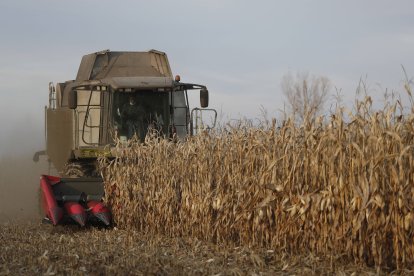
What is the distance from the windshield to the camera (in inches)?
425

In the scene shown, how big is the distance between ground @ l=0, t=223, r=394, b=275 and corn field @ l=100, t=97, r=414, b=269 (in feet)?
0.75

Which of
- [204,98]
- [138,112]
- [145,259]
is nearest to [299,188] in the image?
[145,259]

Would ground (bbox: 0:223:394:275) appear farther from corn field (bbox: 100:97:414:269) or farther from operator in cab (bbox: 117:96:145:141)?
operator in cab (bbox: 117:96:145:141)

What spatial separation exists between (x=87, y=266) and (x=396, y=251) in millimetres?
2655

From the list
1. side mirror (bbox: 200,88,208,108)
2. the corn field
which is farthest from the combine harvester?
the corn field

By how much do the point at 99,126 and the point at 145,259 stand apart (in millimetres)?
4868

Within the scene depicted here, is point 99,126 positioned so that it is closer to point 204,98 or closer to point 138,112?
point 138,112

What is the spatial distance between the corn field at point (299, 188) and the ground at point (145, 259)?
23 centimetres

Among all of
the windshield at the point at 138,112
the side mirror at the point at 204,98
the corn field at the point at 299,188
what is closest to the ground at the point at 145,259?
the corn field at the point at 299,188

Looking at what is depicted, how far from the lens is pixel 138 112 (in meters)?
10.9

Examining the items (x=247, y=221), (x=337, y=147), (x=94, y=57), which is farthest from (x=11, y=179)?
(x=337, y=147)

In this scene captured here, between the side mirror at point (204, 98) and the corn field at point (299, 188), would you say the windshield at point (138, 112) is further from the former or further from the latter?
the corn field at point (299, 188)

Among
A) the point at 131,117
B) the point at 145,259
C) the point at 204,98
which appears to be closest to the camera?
the point at 145,259

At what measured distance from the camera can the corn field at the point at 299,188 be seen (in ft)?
18.5
